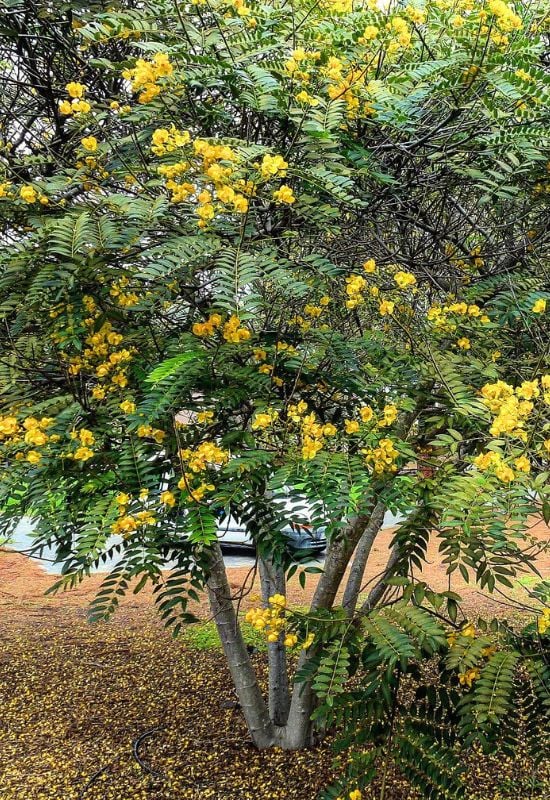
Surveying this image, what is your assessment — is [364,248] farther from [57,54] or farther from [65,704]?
[65,704]

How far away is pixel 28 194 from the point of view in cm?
204

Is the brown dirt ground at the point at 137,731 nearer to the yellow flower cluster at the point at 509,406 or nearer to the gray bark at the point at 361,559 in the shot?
the gray bark at the point at 361,559

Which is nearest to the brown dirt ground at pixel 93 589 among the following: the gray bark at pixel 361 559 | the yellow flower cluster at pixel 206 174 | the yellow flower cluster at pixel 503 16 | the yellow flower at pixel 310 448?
the gray bark at pixel 361 559

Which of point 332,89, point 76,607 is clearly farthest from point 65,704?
point 332,89

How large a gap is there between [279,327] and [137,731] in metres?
2.74

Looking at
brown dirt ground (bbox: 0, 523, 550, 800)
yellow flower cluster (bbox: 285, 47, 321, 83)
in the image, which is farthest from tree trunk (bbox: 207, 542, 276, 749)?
yellow flower cluster (bbox: 285, 47, 321, 83)

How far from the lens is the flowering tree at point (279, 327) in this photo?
195 centimetres

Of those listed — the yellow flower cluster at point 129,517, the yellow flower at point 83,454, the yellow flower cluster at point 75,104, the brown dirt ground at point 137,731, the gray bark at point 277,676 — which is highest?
the yellow flower cluster at point 75,104

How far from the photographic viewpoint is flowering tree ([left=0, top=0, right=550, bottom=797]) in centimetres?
195

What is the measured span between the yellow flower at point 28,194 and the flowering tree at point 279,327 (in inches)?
0.4

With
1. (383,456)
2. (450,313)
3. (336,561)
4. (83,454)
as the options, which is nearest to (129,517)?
(83,454)

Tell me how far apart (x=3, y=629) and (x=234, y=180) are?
5554 millimetres

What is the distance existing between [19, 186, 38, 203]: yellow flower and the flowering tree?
1 cm

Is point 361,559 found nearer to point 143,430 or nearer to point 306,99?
point 143,430
